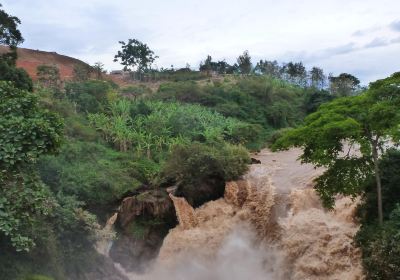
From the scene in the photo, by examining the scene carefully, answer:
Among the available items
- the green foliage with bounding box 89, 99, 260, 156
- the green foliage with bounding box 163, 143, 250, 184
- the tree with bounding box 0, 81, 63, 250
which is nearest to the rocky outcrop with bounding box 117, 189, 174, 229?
the green foliage with bounding box 163, 143, 250, 184

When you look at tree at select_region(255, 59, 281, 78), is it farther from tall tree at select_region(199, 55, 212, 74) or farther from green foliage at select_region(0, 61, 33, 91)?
green foliage at select_region(0, 61, 33, 91)

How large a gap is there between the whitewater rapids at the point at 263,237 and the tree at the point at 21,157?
28.5 ft

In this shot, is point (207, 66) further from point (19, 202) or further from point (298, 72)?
point (19, 202)

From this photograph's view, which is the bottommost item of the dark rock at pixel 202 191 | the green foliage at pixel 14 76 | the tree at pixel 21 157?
the dark rock at pixel 202 191

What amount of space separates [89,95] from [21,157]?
24.4 meters

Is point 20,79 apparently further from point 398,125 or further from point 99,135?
point 398,125

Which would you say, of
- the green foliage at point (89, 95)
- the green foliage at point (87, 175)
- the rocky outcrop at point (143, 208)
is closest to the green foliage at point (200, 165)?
the rocky outcrop at point (143, 208)

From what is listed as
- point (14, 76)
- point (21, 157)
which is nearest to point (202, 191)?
point (14, 76)

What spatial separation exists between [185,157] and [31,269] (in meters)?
9.29

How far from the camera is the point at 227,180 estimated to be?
21.5m

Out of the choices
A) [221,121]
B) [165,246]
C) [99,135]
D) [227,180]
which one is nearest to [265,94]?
[221,121]

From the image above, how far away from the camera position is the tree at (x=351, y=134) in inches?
525

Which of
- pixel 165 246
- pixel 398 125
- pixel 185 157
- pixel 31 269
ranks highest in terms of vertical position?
pixel 398 125

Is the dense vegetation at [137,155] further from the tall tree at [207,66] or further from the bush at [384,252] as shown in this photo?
the tall tree at [207,66]
